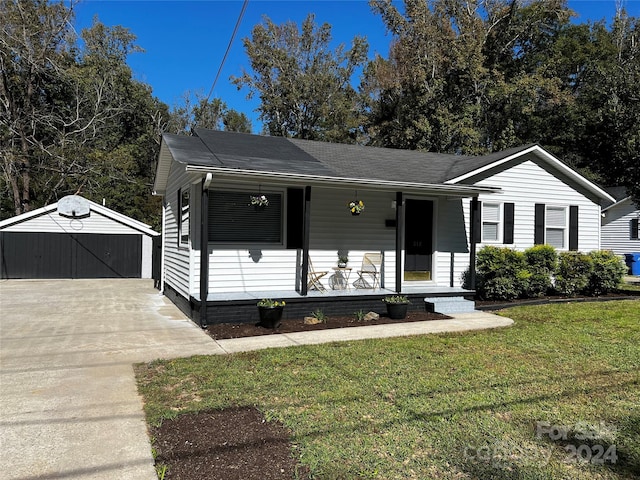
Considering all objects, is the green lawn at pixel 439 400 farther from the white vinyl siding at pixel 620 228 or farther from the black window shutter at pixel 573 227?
the white vinyl siding at pixel 620 228

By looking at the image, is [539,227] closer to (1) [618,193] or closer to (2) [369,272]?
(2) [369,272]

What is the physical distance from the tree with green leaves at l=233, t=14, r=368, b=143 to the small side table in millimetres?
19337

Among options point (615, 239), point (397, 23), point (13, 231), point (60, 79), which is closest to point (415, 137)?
point (397, 23)

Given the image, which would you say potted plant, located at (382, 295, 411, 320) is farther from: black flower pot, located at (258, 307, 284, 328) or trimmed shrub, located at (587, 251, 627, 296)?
trimmed shrub, located at (587, 251, 627, 296)

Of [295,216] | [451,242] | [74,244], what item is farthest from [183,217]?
[74,244]

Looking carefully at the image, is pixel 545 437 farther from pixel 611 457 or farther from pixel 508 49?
pixel 508 49

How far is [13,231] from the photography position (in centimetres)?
1647

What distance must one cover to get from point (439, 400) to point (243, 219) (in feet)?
17.6

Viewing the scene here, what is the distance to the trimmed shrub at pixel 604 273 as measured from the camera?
10680mm

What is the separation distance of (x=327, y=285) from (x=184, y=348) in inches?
148

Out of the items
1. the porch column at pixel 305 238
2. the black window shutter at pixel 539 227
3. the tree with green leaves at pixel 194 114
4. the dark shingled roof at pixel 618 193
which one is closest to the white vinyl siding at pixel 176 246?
the porch column at pixel 305 238

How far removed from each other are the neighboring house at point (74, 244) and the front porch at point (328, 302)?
11201 millimetres

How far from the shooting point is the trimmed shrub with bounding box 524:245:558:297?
1005cm

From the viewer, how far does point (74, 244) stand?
17.2 metres
